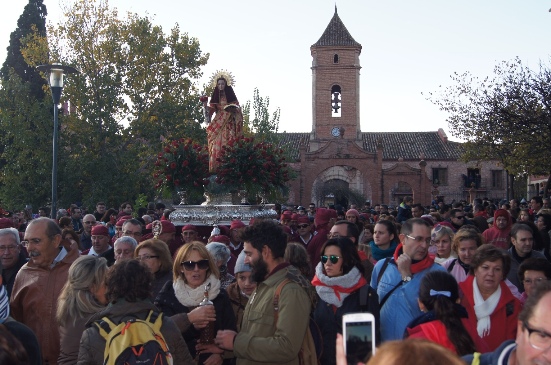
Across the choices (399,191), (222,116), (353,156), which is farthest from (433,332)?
(399,191)

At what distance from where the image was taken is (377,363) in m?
1.79

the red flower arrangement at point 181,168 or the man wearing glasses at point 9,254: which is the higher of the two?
the red flower arrangement at point 181,168

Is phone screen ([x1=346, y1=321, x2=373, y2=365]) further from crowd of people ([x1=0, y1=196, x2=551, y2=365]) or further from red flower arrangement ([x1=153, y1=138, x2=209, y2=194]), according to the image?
red flower arrangement ([x1=153, y1=138, x2=209, y2=194])

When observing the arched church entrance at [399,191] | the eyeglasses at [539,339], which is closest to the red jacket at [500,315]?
the eyeglasses at [539,339]

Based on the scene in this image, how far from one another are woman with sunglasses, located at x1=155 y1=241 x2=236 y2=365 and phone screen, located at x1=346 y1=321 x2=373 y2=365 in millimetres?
2662

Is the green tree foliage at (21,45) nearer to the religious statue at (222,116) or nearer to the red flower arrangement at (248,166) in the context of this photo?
the religious statue at (222,116)

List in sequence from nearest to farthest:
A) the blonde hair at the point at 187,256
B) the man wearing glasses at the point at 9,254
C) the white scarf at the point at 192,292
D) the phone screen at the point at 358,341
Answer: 1. the phone screen at the point at 358,341
2. the white scarf at the point at 192,292
3. the blonde hair at the point at 187,256
4. the man wearing glasses at the point at 9,254

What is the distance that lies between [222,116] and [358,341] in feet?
38.3

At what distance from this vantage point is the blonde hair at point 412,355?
177cm

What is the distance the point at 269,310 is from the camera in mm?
4234

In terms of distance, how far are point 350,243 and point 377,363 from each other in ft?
11.1

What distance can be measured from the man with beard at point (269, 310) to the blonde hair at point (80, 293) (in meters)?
1.01

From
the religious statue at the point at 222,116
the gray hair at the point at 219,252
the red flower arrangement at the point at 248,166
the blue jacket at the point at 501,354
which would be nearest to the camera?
the blue jacket at the point at 501,354

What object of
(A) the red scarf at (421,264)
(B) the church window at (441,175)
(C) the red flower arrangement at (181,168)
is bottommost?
(A) the red scarf at (421,264)
